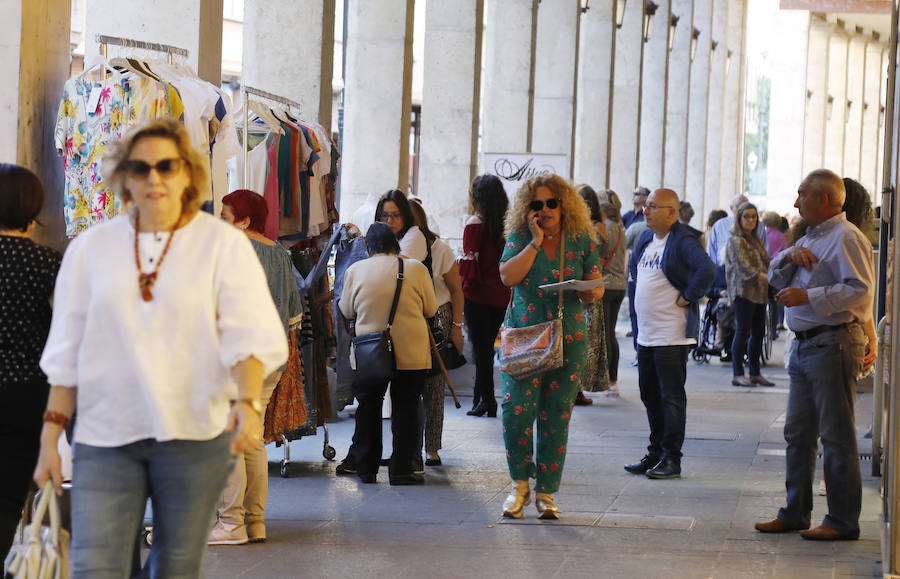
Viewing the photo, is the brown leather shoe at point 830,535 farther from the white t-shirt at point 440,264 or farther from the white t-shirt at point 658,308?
the white t-shirt at point 440,264

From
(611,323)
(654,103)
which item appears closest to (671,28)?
(654,103)

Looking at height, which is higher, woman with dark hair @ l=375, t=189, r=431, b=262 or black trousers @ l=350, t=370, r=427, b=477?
woman with dark hair @ l=375, t=189, r=431, b=262

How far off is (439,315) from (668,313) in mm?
1614

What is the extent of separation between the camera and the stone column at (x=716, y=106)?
34.9 meters

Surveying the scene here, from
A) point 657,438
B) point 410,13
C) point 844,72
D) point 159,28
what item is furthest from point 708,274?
point 844,72

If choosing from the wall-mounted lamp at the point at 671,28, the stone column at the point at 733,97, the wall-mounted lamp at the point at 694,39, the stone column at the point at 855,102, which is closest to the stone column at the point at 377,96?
the wall-mounted lamp at the point at 671,28

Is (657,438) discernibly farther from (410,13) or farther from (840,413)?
(410,13)

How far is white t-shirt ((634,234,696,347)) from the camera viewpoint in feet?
26.2

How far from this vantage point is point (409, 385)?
302 inches

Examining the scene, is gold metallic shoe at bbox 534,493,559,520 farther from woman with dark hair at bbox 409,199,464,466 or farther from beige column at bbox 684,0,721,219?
beige column at bbox 684,0,721,219

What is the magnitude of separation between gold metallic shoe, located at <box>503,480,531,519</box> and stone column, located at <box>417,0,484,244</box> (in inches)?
370

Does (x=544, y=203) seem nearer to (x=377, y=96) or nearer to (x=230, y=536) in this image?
(x=230, y=536)

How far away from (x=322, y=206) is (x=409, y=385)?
1.66 metres

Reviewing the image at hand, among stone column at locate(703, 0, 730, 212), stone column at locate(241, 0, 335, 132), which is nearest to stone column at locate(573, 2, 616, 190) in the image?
stone column at locate(241, 0, 335, 132)
